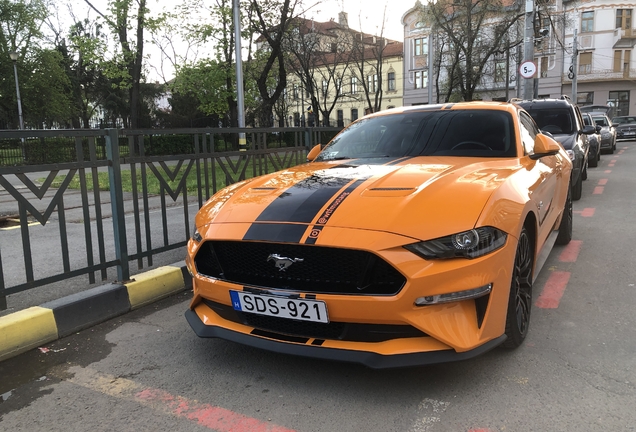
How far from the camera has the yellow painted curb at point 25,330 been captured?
130 inches

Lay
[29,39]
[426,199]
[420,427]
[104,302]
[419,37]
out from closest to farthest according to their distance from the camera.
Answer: [420,427]
[426,199]
[104,302]
[29,39]
[419,37]

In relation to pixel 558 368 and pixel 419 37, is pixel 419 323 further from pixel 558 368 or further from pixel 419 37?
pixel 419 37

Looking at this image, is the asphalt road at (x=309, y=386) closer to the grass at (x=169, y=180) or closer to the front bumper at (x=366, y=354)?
the front bumper at (x=366, y=354)

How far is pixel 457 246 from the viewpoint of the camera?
252 cm

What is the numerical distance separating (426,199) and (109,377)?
2108mm

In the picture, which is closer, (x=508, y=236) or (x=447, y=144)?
(x=508, y=236)

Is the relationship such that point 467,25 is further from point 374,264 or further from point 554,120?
point 374,264

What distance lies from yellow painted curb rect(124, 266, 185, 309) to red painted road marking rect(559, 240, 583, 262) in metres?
3.83

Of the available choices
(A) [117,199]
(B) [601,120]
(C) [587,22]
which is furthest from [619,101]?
(A) [117,199]

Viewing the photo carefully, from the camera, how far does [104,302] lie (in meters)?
3.95

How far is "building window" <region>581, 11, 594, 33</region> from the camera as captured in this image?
48938 mm

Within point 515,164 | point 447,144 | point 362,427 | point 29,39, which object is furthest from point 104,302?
point 29,39

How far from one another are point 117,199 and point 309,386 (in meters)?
2.37

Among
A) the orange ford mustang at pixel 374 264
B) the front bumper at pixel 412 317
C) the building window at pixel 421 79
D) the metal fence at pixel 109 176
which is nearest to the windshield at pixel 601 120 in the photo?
the metal fence at pixel 109 176
